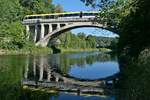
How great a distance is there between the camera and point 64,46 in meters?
122

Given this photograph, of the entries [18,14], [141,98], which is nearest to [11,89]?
[141,98]

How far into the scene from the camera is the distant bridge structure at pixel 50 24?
304 ft

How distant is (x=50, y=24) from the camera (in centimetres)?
9975

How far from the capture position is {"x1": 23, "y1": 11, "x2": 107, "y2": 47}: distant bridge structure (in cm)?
9269

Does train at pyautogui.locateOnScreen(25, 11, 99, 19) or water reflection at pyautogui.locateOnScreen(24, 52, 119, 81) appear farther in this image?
train at pyautogui.locateOnScreen(25, 11, 99, 19)

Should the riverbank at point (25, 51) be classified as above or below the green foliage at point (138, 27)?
below

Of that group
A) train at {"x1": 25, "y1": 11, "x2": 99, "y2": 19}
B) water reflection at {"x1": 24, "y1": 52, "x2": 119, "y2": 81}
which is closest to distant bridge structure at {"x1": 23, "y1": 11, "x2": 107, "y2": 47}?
train at {"x1": 25, "y1": 11, "x2": 99, "y2": 19}

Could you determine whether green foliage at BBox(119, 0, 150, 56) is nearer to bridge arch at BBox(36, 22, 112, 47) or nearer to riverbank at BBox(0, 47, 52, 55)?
riverbank at BBox(0, 47, 52, 55)

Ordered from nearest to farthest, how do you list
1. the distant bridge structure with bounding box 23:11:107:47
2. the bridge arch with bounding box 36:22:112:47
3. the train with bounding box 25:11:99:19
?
1. the bridge arch with bounding box 36:22:112:47
2. the train with bounding box 25:11:99:19
3. the distant bridge structure with bounding box 23:11:107:47

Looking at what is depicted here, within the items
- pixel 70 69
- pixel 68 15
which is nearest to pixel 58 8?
pixel 68 15

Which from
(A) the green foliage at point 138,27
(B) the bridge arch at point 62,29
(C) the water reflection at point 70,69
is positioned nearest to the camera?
(A) the green foliage at point 138,27

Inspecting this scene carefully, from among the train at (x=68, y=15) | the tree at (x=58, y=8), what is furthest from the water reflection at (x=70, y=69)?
the tree at (x=58, y=8)

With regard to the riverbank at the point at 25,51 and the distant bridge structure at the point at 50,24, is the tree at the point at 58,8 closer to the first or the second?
the distant bridge structure at the point at 50,24

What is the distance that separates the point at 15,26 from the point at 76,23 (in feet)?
54.0
